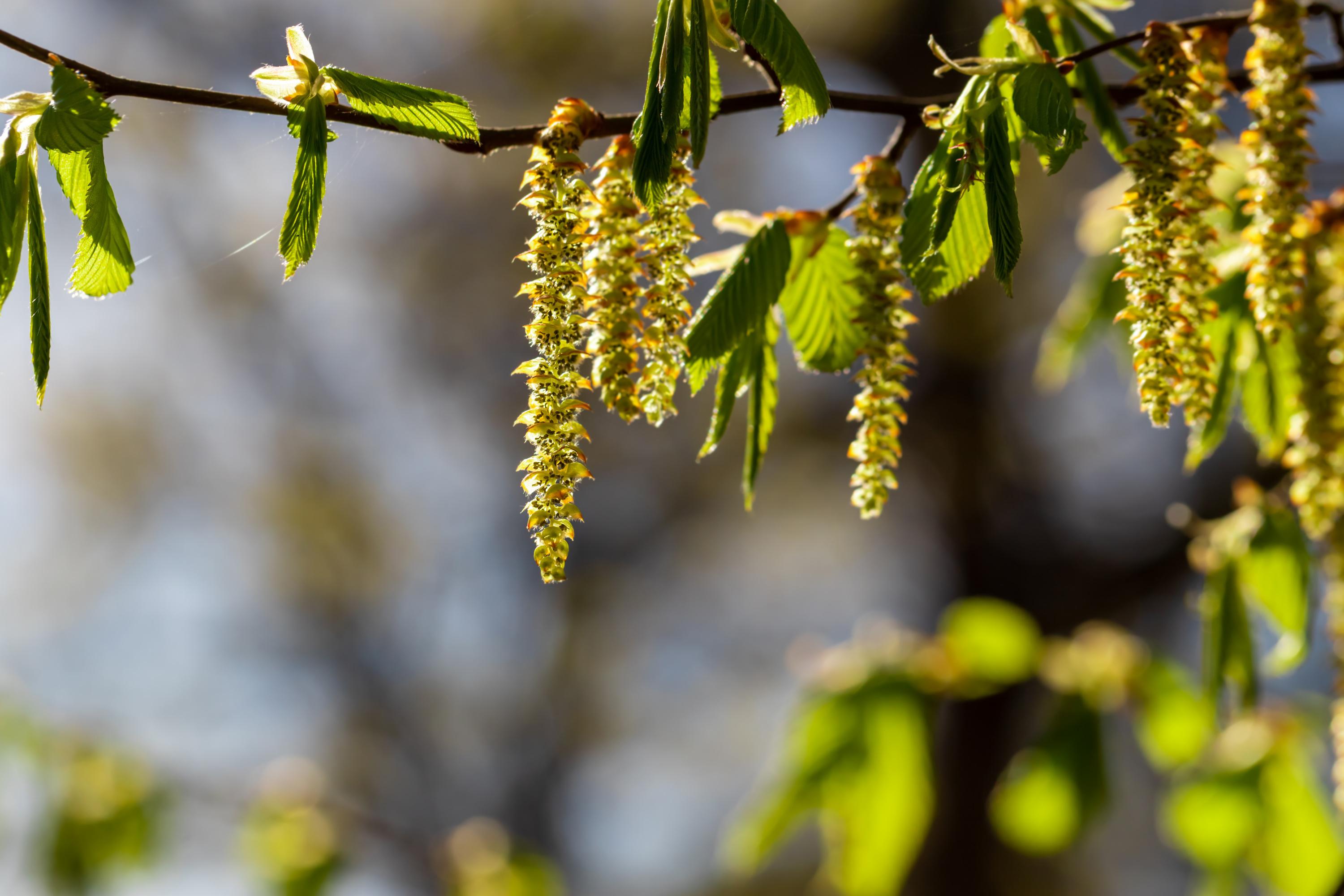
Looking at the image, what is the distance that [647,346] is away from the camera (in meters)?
0.52

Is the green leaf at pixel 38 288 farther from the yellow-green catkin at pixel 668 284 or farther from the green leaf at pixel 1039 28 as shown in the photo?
the green leaf at pixel 1039 28

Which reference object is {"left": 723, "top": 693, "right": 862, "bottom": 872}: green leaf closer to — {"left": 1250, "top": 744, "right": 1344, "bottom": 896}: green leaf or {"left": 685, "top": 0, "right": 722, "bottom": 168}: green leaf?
{"left": 1250, "top": 744, "right": 1344, "bottom": 896}: green leaf

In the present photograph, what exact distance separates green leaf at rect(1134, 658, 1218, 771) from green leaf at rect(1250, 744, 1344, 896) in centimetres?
10

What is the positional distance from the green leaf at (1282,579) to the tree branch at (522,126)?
17.6 inches

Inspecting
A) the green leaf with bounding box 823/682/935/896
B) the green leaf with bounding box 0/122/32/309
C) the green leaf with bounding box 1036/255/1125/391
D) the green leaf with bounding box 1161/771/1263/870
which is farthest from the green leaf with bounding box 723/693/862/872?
the green leaf with bounding box 0/122/32/309

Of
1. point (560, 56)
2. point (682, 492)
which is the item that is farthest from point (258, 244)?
point (682, 492)

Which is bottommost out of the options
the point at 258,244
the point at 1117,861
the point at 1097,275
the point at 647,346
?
the point at 1117,861

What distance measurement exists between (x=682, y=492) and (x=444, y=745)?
6.45 ft

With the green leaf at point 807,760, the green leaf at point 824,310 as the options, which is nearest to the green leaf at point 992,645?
the green leaf at point 807,760

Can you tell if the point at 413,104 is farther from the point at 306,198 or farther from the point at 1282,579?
the point at 1282,579

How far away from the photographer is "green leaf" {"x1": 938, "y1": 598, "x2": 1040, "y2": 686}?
136 centimetres

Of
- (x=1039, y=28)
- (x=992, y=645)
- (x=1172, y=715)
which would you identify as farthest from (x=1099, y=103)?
(x=1172, y=715)

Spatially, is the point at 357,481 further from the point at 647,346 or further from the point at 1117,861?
the point at 647,346

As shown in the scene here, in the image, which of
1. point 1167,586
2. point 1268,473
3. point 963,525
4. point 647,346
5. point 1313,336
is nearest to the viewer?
point 647,346
